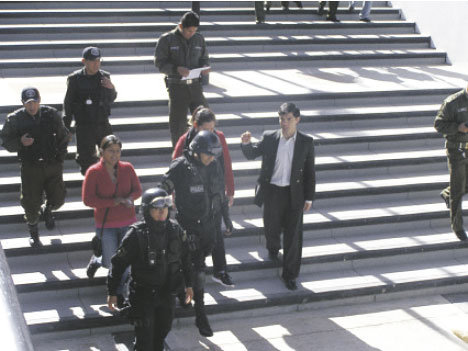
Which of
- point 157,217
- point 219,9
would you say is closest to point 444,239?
point 157,217

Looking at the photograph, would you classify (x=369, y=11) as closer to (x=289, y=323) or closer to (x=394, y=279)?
(x=394, y=279)

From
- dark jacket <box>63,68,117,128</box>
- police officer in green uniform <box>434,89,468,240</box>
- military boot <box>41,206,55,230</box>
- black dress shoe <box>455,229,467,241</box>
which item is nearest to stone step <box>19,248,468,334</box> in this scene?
black dress shoe <box>455,229,467,241</box>

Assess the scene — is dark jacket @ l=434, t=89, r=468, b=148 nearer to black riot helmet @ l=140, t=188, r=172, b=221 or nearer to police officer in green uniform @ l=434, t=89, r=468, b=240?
police officer in green uniform @ l=434, t=89, r=468, b=240

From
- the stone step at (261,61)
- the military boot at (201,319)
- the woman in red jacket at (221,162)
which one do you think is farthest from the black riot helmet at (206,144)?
the stone step at (261,61)

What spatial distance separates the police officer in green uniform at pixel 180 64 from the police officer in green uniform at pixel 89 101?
3.04 feet

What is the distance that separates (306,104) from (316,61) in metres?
2.35

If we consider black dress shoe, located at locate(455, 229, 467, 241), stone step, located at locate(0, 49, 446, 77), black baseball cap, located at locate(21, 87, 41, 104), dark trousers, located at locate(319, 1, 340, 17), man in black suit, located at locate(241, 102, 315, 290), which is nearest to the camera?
black baseball cap, located at locate(21, 87, 41, 104)

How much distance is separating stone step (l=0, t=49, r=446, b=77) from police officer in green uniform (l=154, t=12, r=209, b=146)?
335cm

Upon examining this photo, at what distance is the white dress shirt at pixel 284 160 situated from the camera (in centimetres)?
665

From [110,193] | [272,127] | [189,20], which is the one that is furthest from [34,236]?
[272,127]

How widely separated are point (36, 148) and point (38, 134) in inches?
5.5

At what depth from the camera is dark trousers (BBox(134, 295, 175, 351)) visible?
5.14 metres

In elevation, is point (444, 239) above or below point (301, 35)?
below

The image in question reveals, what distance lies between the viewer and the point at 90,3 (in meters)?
13.3
